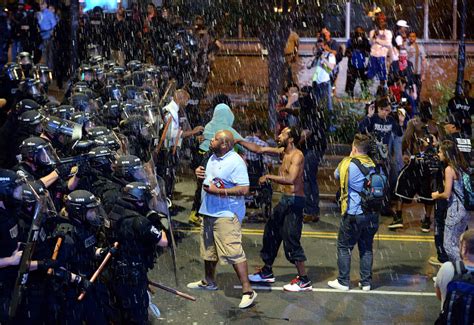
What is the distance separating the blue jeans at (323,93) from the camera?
63.6 ft

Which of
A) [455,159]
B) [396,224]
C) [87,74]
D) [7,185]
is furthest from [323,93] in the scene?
[7,185]

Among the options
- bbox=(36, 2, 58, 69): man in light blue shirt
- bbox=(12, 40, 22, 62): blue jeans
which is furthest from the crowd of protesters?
bbox=(36, 2, 58, 69): man in light blue shirt

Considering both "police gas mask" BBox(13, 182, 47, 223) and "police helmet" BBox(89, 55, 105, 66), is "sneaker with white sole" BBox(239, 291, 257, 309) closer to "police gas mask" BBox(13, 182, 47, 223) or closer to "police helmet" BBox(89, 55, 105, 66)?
"police gas mask" BBox(13, 182, 47, 223)

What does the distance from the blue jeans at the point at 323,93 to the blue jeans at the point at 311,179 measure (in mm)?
5445

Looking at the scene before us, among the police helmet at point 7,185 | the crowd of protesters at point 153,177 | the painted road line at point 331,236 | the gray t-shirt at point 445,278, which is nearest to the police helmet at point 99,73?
the crowd of protesters at point 153,177

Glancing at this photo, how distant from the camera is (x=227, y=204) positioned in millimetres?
10500

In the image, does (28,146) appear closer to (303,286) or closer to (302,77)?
(303,286)

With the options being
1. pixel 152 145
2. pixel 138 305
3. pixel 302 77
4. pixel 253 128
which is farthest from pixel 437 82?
pixel 138 305

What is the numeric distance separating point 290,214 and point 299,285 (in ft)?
2.76

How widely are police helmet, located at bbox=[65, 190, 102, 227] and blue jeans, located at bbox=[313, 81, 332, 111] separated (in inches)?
473

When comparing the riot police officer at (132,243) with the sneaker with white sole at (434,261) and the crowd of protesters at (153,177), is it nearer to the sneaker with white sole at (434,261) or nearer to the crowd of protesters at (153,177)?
the crowd of protesters at (153,177)

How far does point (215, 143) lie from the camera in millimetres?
10430

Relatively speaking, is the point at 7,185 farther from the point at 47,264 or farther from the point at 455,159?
the point at 455,159

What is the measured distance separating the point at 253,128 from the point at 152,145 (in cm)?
394
